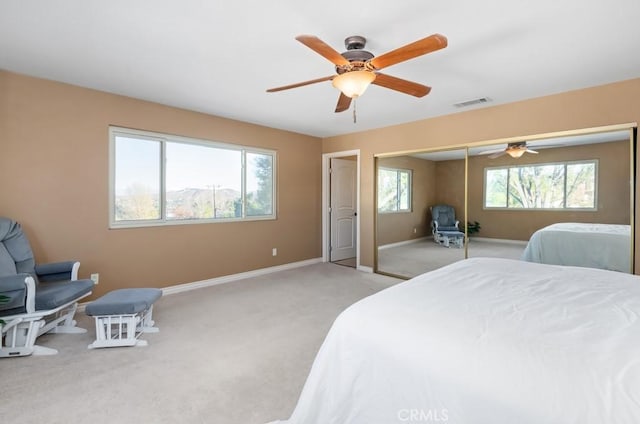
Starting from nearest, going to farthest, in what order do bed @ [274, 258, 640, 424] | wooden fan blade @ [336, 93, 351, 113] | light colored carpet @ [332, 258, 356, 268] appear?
bed @ [274, 258, 640, 424] < wooden fan blade @ [336, 93, 351, 113] < light colored carpet @ [332, 258, 356, 268]

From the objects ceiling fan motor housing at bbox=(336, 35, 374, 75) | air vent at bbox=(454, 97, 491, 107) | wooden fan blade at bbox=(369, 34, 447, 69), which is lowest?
wooden fan blade at bbox=(369, 34, 447, 69)

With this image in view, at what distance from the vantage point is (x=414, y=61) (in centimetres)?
263

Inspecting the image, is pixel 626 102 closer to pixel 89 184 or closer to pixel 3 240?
pixel 89 184

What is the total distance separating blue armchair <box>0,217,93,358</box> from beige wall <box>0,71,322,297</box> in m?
0.34

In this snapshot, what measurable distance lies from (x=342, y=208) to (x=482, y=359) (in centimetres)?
514

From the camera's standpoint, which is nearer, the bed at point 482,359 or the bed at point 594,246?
the bed at point 482,359

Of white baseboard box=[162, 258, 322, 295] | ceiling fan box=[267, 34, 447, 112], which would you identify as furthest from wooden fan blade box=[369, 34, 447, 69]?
white baseboard box=[162, 258, 322, 295]

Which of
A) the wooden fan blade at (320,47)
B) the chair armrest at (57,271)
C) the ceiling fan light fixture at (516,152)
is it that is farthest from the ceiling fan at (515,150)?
the chair armrest at (57,271)

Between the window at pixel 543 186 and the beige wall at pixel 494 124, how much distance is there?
1.47 ft

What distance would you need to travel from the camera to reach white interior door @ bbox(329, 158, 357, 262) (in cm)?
597

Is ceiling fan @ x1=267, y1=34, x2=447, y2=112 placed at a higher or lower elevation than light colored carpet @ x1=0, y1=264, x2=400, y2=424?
higher

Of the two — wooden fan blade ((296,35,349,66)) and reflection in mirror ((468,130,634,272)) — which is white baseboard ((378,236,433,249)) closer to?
reflection in mirror ((468,130,634,272))

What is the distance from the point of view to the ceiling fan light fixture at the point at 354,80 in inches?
81.7

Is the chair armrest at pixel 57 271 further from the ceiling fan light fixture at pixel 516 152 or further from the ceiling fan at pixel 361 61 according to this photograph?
the ceiling fan light fixture at pixel 516 152
